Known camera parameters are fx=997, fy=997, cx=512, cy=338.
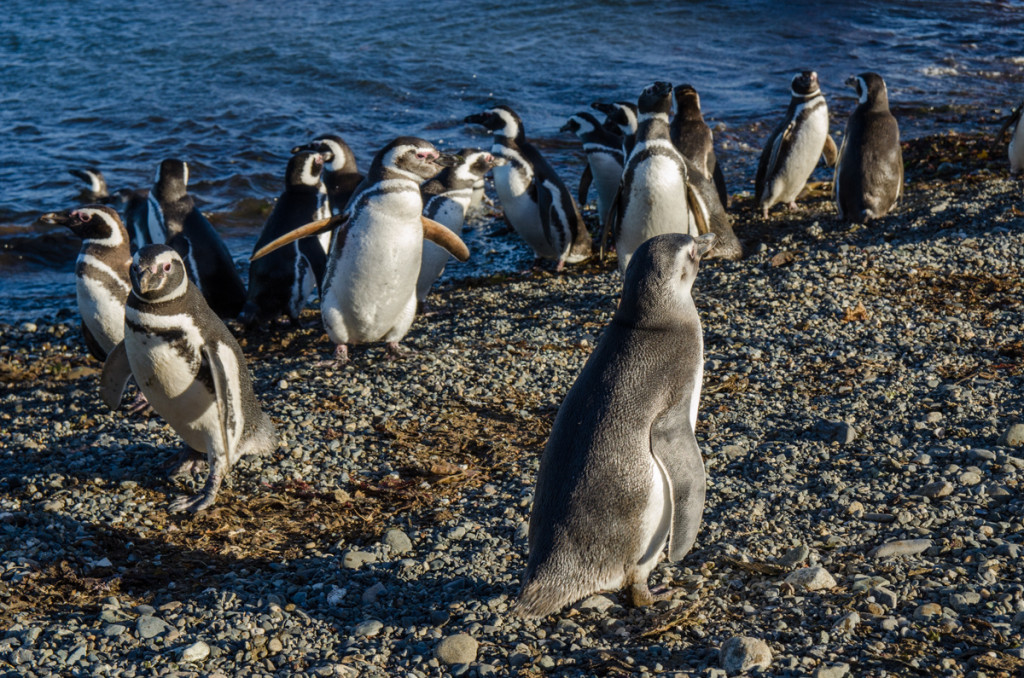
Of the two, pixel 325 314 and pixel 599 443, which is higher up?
pixel 599 443

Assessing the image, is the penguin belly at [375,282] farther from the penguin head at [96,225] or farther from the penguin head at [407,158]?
the penguin head at [96,225]

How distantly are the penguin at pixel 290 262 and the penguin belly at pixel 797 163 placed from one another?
4799mm

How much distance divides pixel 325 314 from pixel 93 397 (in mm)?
1649

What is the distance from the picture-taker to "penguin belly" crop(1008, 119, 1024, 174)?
32.9 ft

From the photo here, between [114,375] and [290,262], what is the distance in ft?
9.69

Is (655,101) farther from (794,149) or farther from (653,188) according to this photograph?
(794,149)

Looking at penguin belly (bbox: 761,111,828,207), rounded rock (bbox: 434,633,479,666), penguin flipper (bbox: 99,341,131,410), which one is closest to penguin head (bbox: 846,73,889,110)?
penguin belly (bbox: 761,111,828,207)

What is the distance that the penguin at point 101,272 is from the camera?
6.87 meters

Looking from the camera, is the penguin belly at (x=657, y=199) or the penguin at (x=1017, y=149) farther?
the penguin at (x=1017, y=149)

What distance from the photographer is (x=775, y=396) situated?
18.8 ft

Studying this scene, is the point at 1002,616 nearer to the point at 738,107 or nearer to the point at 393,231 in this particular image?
the point at 393,231

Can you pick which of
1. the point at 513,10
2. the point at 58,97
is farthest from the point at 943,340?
the point at 513,10

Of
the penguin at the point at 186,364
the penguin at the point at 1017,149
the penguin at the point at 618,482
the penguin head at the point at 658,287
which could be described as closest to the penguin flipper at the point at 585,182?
the penguin at the point at 1017,149

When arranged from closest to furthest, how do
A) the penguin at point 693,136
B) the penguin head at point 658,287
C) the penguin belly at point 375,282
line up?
the penguin head at point 658,287, the penguin belly at point 375,282, the penguin at point 693,136
